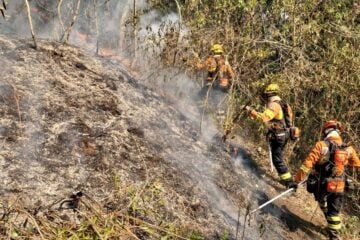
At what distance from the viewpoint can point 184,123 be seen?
6.77 m

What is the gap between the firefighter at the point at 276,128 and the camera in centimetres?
648

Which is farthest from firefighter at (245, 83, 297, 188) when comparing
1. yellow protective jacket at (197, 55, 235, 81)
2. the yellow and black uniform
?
yellow protective jacket at (197, 55, 235, 81)

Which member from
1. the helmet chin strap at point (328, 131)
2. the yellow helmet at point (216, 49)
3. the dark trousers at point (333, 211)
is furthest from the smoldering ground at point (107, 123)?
the helmet chin strap at point (328, 131)

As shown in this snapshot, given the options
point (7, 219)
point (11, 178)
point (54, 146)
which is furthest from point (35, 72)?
point (7, 219)

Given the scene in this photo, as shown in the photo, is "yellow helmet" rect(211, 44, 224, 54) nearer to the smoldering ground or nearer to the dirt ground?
the smoldering ground

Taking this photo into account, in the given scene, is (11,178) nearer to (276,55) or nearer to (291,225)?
(291,225)

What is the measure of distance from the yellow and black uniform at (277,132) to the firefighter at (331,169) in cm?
91

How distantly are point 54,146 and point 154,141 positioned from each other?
150cm

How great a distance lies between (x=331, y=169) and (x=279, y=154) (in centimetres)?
133

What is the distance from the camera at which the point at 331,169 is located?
5.44 metres

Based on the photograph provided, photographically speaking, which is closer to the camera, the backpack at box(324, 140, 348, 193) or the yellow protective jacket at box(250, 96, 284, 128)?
the backpack at box(324, 140, 348, 193)

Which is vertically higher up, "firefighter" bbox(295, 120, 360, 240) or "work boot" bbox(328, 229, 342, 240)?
"firefighter" bbox(295, 120, 360, 240)

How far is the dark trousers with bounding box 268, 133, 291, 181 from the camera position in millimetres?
6617

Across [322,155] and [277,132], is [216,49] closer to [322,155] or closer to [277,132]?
[277,132]
